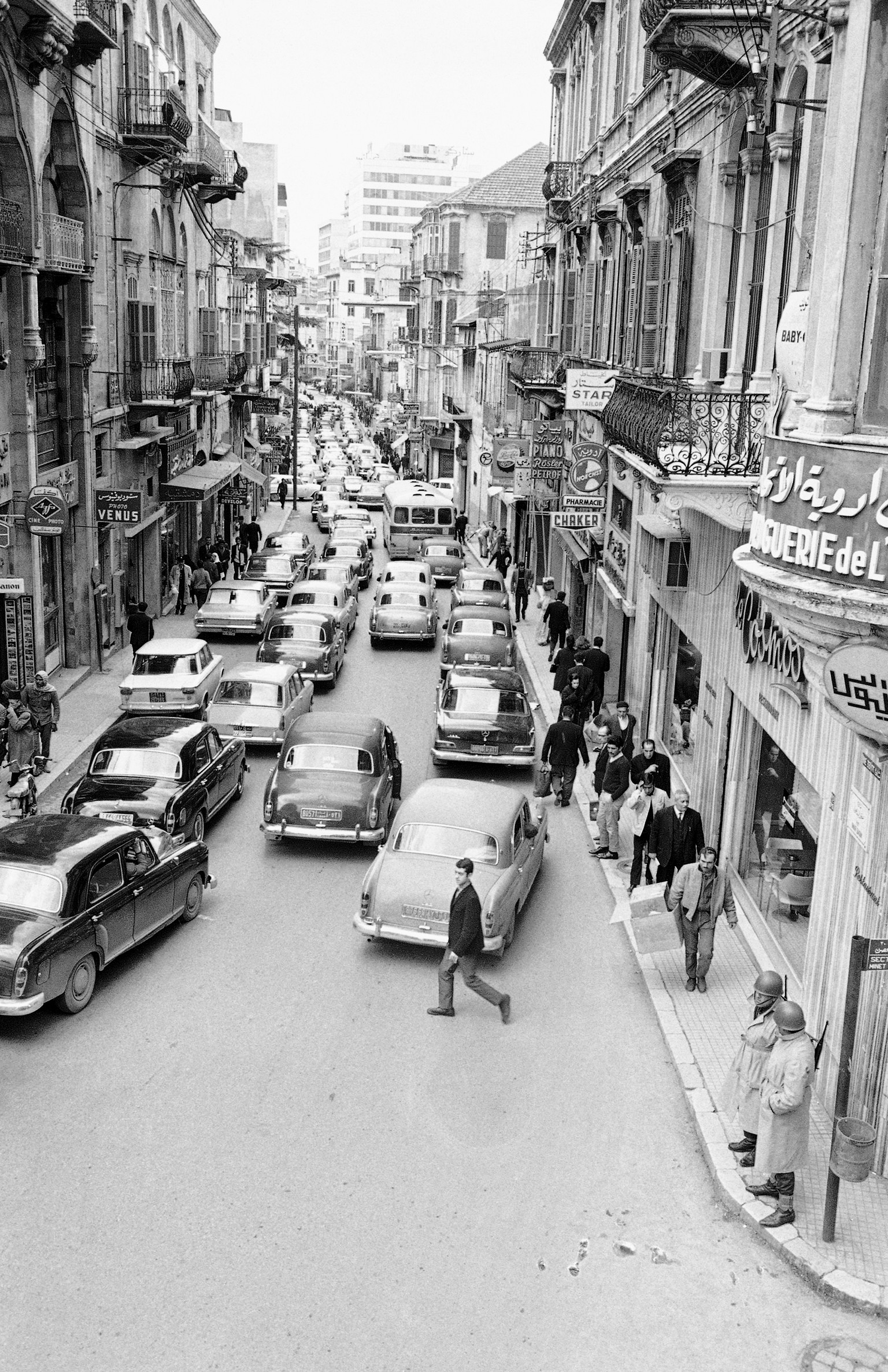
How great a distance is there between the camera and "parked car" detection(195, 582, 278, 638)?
30984mm

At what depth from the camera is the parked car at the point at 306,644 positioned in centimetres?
2616

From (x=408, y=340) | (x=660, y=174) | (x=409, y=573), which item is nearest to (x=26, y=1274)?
(x=660, y=174)

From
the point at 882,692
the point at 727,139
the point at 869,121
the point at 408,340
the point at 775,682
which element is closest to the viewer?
the point at 882,692

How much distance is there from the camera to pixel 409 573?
36156 mm

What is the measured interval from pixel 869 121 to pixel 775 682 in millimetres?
5395

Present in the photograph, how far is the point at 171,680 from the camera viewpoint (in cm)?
2248

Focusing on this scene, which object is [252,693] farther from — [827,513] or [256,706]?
[827,513]

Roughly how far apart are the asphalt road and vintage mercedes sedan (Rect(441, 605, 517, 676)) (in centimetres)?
1233

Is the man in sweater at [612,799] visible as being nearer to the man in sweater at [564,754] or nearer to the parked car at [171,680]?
the man in sweater at [564,754]

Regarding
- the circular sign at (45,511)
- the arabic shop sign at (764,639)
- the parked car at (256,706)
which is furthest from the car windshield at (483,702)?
the circular sign at (45,511)

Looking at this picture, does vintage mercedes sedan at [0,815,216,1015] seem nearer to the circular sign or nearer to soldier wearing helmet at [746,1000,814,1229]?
soldier wearing helmet at [746,1000,814,1229]

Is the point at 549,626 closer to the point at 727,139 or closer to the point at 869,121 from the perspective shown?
the point at 727,139

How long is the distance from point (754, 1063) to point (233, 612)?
23516 mm

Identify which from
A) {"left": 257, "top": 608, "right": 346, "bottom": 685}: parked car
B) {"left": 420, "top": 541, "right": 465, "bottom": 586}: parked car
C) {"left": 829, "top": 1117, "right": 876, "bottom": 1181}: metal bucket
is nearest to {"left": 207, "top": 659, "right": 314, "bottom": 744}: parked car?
{"left": 257, "top": 608, "right": 346, "bottom": 685}: parked car
